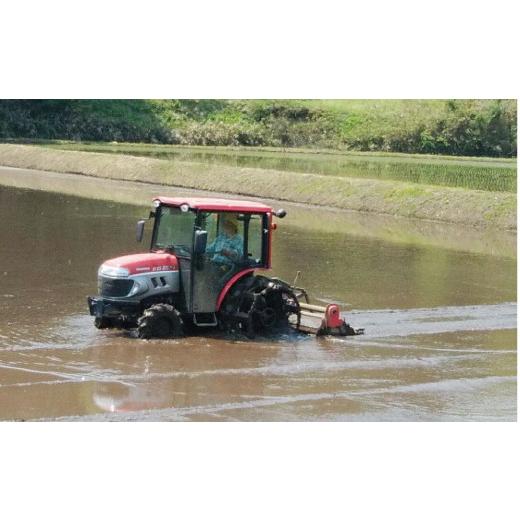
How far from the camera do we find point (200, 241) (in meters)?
13.3

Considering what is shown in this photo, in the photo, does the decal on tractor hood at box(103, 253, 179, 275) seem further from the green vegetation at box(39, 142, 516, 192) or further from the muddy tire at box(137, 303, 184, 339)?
the green vegetation at box(39, 142, 516, 192)

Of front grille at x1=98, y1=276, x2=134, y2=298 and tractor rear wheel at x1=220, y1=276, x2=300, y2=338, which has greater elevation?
front grille at x1=98, y1=276, x2=134, y2=298

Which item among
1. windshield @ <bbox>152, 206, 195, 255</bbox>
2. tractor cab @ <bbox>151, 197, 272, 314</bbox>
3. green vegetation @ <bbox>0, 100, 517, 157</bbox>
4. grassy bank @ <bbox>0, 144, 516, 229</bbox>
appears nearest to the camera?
tractor cab @ <bbox>151, 197, 272, 314</bbox>

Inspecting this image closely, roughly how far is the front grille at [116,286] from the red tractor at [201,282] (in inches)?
0.5

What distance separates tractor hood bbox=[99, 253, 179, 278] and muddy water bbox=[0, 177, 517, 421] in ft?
2.80

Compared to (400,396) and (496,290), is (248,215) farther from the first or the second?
(496,290)

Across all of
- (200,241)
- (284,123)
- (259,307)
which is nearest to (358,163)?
(284,123)

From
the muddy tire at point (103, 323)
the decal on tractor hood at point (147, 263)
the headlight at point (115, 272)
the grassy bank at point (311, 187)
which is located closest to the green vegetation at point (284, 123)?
the grassy bank at point (311, 187)

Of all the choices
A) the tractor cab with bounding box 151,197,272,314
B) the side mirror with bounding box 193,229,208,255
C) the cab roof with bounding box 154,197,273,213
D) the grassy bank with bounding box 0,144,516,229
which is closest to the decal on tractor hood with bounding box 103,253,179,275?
the tractor cab with bounding box 151,197,272,314

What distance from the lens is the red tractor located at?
44.1 feet

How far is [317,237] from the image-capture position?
24.9 metres

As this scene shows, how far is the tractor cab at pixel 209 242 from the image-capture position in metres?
13.6

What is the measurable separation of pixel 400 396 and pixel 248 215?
12.3 ft

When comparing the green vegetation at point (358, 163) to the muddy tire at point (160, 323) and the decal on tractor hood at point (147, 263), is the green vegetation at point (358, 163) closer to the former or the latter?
the decal on tractor hood at point (147, 263)
